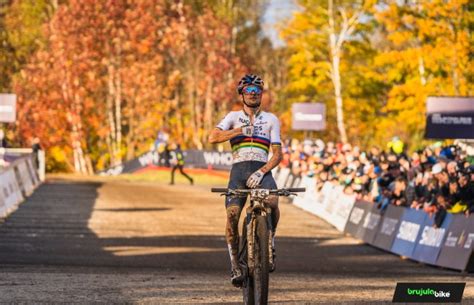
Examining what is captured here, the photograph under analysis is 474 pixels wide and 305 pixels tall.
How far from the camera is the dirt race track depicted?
1593 centimetres

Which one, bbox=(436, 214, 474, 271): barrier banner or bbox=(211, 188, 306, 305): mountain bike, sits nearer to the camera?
bbox=(211, 188, 306, 305): mountain bike

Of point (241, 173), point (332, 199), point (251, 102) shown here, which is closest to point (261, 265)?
point (241, 173)

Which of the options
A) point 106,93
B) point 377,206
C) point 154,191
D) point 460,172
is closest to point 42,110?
point 106,93

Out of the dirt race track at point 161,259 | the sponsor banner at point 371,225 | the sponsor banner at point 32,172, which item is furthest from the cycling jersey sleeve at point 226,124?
the sponsor banner at point 32,172

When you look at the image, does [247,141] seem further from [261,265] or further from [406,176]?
[406,176]

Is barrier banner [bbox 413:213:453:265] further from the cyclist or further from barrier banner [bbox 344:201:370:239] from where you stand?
the cyclist

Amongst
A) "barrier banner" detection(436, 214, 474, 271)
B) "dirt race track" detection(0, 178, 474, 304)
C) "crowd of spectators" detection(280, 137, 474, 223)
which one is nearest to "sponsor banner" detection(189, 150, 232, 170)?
"dirt race track" detection(0, 178, 474, 304)

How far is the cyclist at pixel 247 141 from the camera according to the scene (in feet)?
44.2

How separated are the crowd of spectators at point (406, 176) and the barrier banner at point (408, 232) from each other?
18 centimetres

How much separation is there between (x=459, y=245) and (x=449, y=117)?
681 inches

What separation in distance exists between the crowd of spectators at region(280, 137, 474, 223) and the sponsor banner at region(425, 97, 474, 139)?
2644mm

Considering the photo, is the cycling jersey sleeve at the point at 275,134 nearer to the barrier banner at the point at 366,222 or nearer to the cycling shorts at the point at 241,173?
the cycling shorts at the point at 241,173

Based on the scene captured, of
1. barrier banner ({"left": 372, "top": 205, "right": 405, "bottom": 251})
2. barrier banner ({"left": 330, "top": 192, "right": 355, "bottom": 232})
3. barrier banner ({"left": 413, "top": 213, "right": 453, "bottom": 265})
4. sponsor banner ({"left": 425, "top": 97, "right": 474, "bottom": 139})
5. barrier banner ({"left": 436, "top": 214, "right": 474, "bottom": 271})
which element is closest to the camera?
barrier banner ({"left": 436, "top": 214, "right": 474, "bottom": 271})

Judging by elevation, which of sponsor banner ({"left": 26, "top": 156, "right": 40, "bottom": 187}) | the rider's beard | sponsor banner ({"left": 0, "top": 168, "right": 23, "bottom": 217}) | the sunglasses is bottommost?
sponsor banner ({"left": 26, "top": 156, "right": 40, "bottom": 187})
